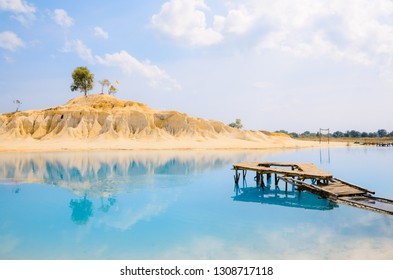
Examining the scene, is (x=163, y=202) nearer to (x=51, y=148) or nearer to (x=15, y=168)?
(x=15, y=168)

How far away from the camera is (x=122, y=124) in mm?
74188

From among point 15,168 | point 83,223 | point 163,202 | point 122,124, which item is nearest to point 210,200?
point 163,202

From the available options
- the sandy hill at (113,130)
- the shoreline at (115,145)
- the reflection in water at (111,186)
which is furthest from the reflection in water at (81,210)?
the sandy hill at (113,130)

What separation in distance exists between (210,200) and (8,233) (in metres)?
9.69

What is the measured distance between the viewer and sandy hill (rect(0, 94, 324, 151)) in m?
66.7

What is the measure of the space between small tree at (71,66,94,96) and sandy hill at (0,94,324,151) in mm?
12912

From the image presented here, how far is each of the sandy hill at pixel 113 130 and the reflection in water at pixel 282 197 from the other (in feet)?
146

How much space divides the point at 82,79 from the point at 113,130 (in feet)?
100

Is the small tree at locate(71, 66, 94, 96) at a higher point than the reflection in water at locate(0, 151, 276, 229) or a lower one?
higher

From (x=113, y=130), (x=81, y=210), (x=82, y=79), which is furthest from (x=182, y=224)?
(x=82, y=79)

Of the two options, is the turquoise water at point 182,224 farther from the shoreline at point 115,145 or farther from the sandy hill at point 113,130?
the sandy hill at point 113,130

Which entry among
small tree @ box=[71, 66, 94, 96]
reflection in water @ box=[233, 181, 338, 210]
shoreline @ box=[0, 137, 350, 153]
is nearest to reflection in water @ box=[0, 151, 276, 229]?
reflection in water @ box=[233, 181, 338, 210]

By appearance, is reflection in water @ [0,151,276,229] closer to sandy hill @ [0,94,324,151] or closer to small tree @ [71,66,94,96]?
sandy hill @ [0,94,324,151]

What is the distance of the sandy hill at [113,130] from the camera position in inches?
2625
